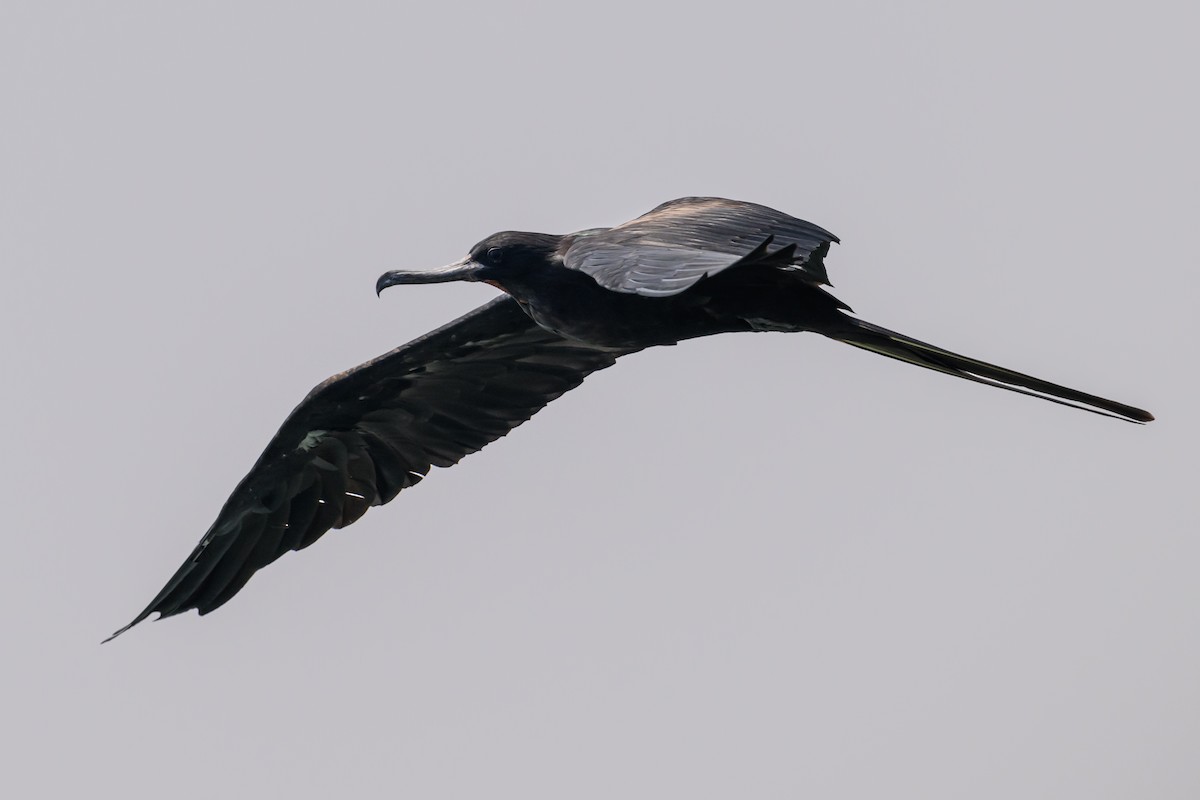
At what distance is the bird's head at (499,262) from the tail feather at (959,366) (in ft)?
5.40

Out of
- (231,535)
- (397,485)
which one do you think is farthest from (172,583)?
(397,485)

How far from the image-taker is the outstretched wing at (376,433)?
40.9ft

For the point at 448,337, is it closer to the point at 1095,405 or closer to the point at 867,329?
the point at 867,329

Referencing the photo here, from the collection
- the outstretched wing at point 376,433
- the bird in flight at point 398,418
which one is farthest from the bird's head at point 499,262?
the outstretched wing at point 376,433

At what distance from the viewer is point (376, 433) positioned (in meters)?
12.8

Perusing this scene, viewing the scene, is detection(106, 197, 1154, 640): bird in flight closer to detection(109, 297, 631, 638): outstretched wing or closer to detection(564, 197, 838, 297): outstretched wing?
detection(109, 297, 631, 638): outstretched wing

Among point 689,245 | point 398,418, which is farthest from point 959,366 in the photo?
point 398,418

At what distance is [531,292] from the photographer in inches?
420

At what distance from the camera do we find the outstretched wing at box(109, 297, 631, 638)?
12.5 metres

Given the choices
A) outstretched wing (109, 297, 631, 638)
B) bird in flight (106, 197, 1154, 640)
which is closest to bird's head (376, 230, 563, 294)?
bird in flight (106, 197, 1154, 640)

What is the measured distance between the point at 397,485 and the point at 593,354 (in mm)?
1586

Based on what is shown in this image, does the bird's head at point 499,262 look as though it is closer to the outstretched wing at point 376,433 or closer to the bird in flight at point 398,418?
the bird in flight at point 398,418

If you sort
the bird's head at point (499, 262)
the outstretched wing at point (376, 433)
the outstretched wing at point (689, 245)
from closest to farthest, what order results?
the outstretched wing at point (689, 245)
the bird's head at point (499, 262)
the outstretched wing at point (376, 433)

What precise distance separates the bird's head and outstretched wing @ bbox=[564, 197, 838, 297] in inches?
16.4
